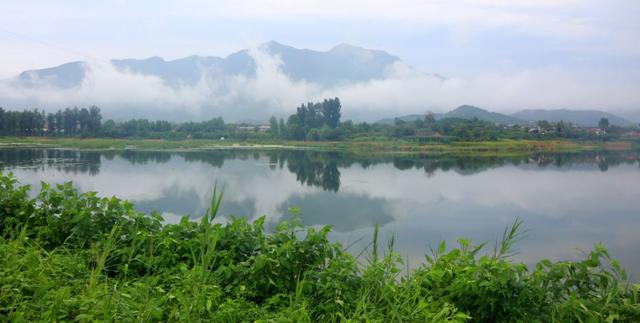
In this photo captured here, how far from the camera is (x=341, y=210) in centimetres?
1076

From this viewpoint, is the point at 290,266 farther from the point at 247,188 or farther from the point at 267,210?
A: the point at 247,188

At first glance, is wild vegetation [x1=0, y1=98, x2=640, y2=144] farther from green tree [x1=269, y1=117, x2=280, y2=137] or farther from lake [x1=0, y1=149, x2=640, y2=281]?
lake [x1=0, y1=149, x2=640, y2=281]

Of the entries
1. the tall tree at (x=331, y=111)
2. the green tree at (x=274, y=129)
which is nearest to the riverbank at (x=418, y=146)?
the green tree at (x=274, y=129)

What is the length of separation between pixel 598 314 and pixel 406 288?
89cm

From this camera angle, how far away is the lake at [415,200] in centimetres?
842

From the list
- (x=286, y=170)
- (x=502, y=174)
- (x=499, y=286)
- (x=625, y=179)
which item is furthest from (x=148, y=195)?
(x=625, y=179)

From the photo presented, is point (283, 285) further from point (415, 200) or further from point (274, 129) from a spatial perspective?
point (274, 129)

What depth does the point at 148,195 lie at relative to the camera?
11672mm

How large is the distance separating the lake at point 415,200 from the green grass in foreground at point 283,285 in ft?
9.84

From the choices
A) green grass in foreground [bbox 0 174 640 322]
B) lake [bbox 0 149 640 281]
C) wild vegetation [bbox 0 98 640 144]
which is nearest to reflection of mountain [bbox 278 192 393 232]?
lake [bbox 0 149 640 281]

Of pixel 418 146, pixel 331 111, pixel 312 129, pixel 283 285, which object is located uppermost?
pixel 331 111

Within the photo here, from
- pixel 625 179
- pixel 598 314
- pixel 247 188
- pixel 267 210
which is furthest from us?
pixel 625 179

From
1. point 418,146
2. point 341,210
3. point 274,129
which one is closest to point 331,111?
point 274,129

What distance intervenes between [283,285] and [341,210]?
8456 millimetres
